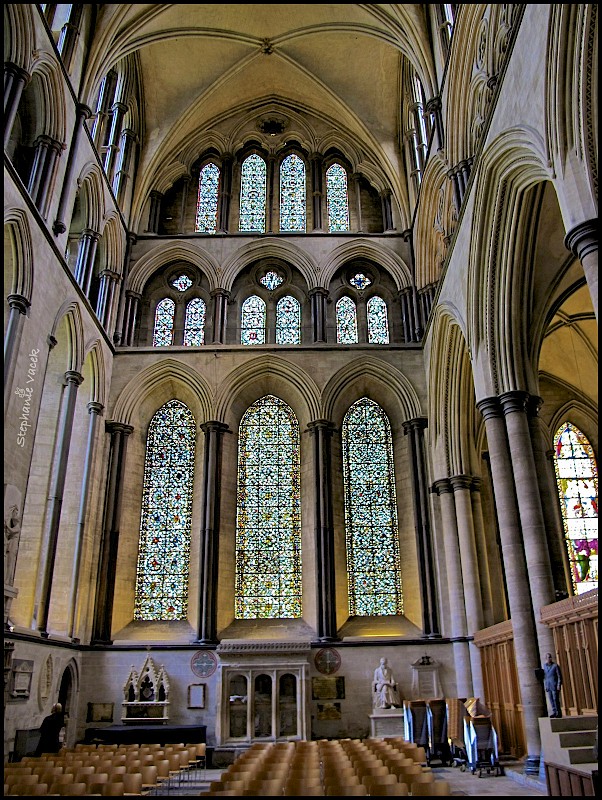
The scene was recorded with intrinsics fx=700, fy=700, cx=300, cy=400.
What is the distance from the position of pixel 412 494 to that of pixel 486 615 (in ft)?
11.2

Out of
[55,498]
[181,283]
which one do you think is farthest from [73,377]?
[181,283]

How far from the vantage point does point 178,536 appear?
669 inches

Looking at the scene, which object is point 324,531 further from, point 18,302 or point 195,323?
point 18,302

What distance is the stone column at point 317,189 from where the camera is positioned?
795 inches

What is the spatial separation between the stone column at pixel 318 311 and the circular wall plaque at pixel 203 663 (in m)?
8.12

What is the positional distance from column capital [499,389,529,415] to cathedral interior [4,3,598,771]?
8cm

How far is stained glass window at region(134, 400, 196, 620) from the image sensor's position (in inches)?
647

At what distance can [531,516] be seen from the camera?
1053cm

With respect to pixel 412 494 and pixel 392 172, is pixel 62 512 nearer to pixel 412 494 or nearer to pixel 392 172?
pixel 412 494

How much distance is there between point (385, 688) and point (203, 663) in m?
3.92

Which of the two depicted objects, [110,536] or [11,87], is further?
[110,536]

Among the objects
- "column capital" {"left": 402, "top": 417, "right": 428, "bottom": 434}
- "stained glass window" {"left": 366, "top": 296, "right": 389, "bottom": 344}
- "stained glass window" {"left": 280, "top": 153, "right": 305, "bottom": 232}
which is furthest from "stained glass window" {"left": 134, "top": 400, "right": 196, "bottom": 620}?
"stained glass window" {"left": 280, "top": 153, "right": 305, "bottom": 232}

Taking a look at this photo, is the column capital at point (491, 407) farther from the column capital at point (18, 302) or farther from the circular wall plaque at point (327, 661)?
the column capital at point (18, 302)

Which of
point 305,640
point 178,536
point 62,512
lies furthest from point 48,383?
point 305,640
